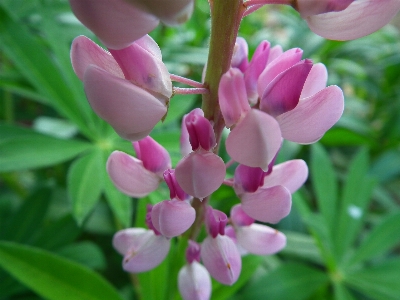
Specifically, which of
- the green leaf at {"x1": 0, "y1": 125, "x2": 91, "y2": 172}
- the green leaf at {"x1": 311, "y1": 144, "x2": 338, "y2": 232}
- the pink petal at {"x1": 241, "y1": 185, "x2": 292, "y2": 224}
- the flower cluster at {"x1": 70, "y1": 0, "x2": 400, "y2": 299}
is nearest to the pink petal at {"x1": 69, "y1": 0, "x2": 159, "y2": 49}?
the flower cluster at {"x1": 70, "y1": 0, "x2": 400, "y2": 299}

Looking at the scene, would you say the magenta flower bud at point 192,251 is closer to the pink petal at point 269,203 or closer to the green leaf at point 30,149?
the pink petal at point 269,203

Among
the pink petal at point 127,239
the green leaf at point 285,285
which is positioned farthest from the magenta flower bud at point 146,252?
the green leaf at point 285,285

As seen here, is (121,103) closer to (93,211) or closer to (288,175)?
(288,175)

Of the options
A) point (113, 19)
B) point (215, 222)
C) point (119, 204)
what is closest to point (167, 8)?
point (113, 19)

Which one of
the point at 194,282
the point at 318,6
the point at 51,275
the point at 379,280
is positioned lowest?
the point at 379,280

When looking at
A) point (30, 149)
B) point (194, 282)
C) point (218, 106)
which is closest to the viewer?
point (218, 106)

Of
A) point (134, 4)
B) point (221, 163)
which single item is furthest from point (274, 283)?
point (134, 4)
